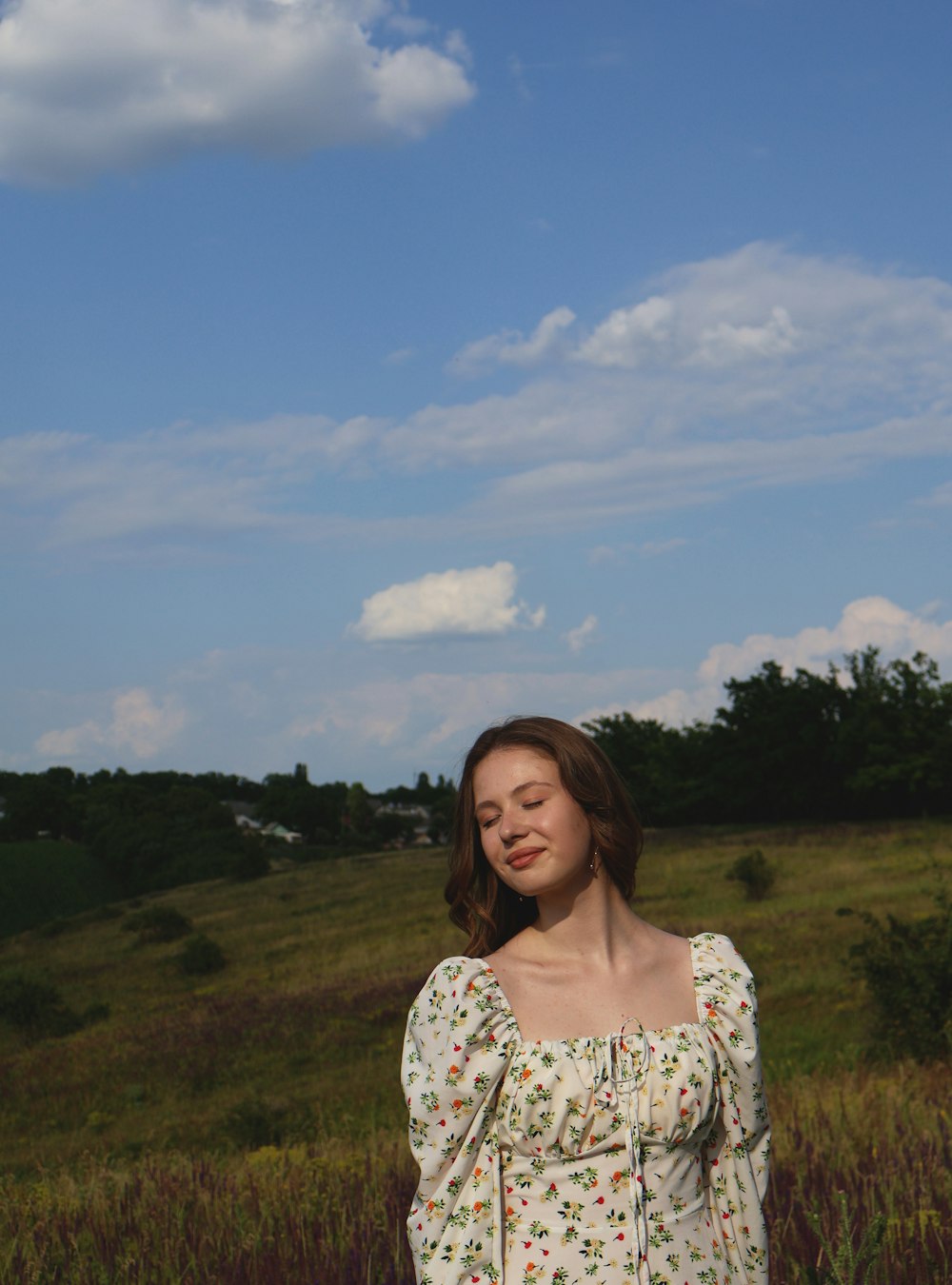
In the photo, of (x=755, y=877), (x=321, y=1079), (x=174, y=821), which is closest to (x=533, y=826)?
(x=321, y=1079)

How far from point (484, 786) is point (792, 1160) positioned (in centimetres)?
392

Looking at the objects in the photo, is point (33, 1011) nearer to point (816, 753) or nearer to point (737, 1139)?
point (737, 1139)

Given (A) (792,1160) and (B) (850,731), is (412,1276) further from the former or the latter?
(B) (850,731)

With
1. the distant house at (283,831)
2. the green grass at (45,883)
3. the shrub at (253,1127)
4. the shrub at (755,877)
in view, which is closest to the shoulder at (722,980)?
the shrub at (253,1127)

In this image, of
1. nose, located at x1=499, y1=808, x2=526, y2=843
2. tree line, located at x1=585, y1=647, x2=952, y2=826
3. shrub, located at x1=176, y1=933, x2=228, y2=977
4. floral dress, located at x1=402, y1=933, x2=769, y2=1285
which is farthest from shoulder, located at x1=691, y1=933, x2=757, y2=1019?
tree line, located at x1=585, y1=647, x2=952, y2=826

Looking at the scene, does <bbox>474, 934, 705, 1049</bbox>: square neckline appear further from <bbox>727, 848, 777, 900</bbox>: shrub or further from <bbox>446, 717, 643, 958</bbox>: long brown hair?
<bbox>727, 848, 777, 900</bbox>: shrub

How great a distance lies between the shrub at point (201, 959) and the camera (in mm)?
33219

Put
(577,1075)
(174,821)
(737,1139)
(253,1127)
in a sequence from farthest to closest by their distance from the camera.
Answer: (174,821) < (253,1127) < (737,1139) < (577,1075)

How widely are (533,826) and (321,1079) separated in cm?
1643

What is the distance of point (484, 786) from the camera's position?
3.24m

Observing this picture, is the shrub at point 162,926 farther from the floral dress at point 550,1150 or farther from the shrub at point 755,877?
the floral dress at point 550,1150

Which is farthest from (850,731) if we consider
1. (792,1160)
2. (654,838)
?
(792,1160)

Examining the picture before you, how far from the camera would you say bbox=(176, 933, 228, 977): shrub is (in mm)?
33219

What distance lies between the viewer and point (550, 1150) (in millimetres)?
2928
